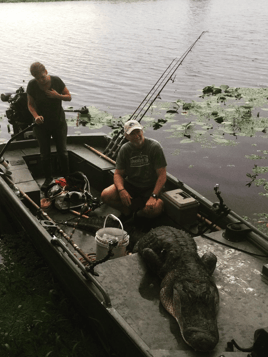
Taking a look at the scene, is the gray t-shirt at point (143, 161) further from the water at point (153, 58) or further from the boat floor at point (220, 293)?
the water at point (153, 58)

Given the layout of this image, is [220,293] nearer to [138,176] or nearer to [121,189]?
[121,189]

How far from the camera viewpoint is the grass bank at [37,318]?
15.4ft

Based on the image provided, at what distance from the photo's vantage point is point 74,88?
1842cm

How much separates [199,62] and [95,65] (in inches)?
237

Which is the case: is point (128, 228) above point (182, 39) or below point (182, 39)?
below

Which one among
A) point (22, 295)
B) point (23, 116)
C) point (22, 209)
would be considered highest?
point (23, 116)

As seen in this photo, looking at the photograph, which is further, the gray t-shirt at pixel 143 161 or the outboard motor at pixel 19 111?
the outboard motor at pixel 19 111

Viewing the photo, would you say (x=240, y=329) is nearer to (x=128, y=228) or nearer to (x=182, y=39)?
(x=128, y=228)

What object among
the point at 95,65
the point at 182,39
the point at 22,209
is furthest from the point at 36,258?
the point at 182,39

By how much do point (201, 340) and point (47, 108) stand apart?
192 inches

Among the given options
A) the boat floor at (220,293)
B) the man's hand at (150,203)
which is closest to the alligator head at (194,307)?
the boat floor at (220,293)

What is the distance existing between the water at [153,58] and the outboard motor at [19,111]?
4.38m

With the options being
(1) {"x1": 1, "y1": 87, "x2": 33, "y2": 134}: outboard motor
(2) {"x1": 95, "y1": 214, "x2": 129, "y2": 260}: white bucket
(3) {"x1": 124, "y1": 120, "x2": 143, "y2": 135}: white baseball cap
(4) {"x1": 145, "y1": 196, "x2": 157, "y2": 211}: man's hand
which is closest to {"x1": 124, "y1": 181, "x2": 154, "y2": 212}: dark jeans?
(4) {"x1": 145, "y1": 196, "x2": 157, "y2": 211}: man's hand

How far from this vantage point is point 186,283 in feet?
12.4
